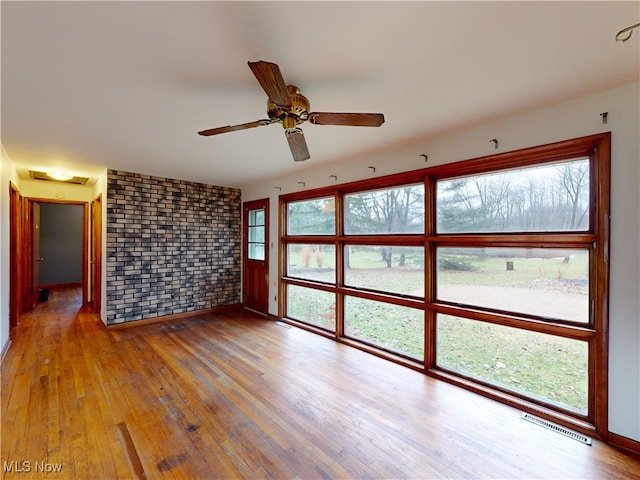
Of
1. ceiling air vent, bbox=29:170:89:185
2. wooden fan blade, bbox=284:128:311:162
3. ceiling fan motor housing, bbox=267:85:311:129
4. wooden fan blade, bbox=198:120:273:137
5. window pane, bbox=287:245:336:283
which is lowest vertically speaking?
window pane, bbox=287:245:336:283

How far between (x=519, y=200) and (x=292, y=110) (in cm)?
208

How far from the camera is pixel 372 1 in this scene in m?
1.21

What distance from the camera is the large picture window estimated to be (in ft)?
6.86

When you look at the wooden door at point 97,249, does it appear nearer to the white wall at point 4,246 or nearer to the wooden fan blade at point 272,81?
the white wall at point 4,246

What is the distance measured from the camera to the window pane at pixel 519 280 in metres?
2.15

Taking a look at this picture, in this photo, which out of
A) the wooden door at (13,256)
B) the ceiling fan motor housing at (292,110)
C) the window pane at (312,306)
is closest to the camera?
the ceiling fan motor housing at (292,110)

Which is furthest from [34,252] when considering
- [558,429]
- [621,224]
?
[621,224]

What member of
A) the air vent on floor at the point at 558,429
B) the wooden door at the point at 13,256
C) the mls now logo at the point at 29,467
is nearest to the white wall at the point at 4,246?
the wooden door at the point at 13,256

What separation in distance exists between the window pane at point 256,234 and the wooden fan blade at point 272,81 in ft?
12.1

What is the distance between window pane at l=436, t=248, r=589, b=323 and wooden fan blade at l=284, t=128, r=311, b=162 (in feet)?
5.70

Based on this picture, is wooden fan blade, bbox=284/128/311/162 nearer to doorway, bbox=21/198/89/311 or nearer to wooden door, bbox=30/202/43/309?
wooden door, bbox=30/202/43/309

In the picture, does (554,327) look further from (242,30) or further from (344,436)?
(242,30)

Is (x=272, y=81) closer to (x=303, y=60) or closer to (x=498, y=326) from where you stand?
(x=303, y=60)

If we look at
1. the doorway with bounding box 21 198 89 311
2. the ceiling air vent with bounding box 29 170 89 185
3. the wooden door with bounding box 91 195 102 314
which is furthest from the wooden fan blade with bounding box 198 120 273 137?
the doorway with bounding box 21 198 89 311
